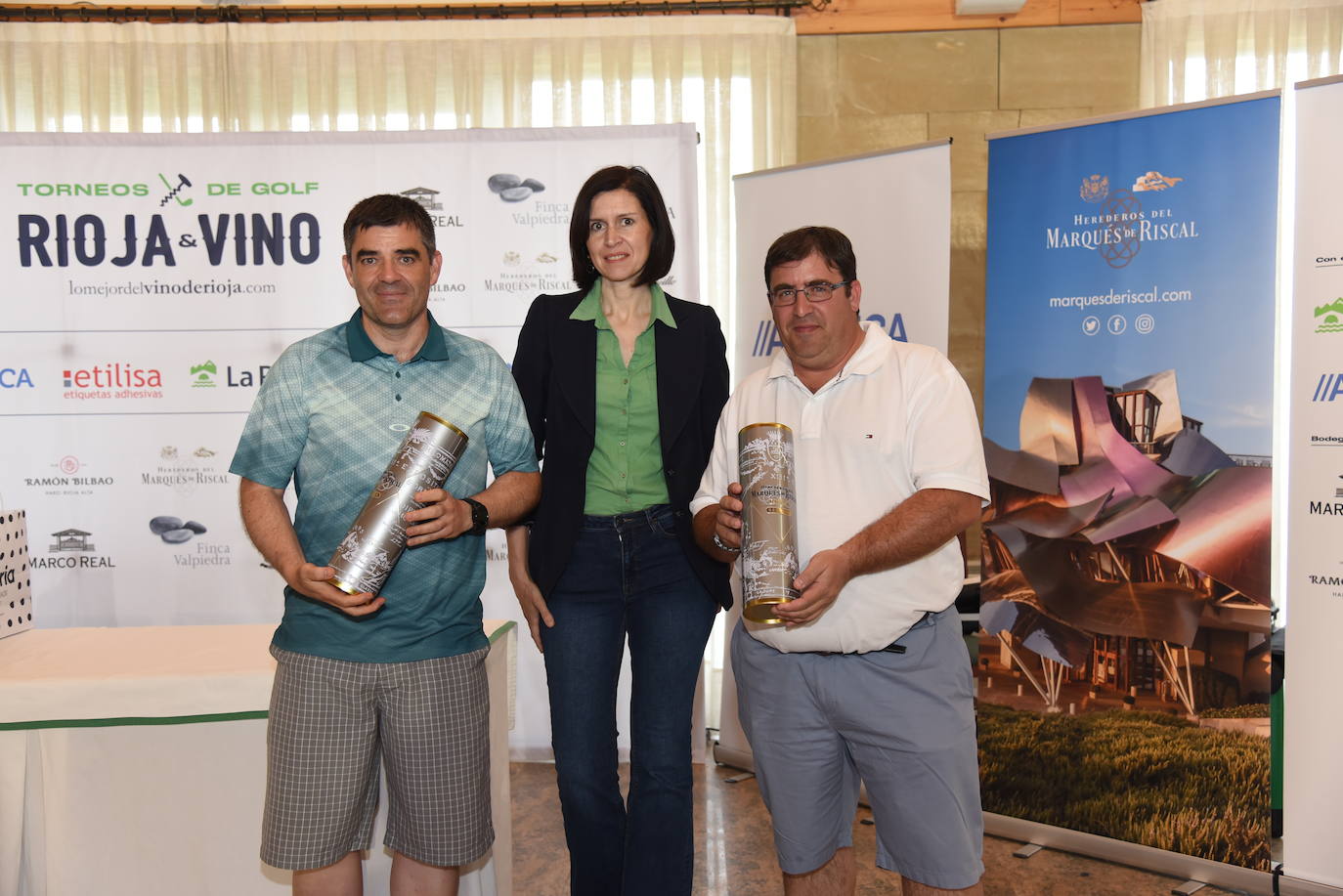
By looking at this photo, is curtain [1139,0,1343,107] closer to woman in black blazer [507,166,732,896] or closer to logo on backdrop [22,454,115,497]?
woman in black blazer [507,166,732,896]

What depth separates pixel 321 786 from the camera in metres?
1.61

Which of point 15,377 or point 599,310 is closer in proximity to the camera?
point 599,310

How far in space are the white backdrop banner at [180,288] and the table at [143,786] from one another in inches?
58.8

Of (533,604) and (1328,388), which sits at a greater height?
(1328,388)

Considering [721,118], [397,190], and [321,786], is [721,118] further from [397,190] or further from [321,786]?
[321,786]

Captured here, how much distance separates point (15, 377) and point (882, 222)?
2.85m

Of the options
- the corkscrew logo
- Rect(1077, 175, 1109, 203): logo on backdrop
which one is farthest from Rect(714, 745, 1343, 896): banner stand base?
the corkscrew logo

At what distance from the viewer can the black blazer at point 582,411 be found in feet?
5.75

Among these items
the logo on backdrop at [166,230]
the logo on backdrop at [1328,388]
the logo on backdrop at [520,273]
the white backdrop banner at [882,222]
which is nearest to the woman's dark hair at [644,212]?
the white backdrop banner at [882,222]

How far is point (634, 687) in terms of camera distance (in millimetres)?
1797

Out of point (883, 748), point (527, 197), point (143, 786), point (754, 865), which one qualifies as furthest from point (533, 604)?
point (527, 197)

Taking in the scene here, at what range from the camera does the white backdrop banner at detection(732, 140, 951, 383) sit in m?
2.88

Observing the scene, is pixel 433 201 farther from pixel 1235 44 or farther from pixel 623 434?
pixel 1235 44

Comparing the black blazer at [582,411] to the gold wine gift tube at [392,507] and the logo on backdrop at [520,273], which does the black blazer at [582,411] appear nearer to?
the gold wine gift tube at [392,507]
